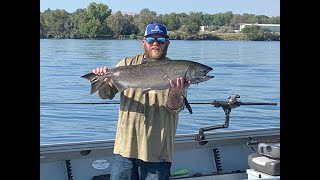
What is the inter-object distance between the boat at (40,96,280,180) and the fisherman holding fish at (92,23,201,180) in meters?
1.43

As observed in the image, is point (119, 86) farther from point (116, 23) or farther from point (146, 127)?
point (116, 23)

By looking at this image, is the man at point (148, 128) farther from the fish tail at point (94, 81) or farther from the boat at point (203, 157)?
the boat at point (203, 157)

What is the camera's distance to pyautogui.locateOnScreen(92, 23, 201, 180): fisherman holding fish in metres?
3.64

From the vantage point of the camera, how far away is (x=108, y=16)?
841 centimetres

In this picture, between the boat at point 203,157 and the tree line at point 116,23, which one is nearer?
the boat at point 203,157

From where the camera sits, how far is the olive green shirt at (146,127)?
143 inches

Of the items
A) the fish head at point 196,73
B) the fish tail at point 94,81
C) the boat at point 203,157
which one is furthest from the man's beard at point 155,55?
the boat at point 203,157

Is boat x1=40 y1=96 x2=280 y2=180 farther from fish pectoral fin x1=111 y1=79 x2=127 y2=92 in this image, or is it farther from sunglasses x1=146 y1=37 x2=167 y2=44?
sunglasses x1=146 y1=37 x2=167 y2=44

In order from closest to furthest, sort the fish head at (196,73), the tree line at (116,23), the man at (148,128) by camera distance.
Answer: the man at (148,128) < the fish head at (196,73) < the tree line at (116,23)

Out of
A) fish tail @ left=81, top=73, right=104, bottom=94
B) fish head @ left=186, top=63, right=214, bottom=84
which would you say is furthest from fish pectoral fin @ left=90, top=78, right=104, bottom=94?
fish head @ left=186, top=63, right=214, bottom=84
